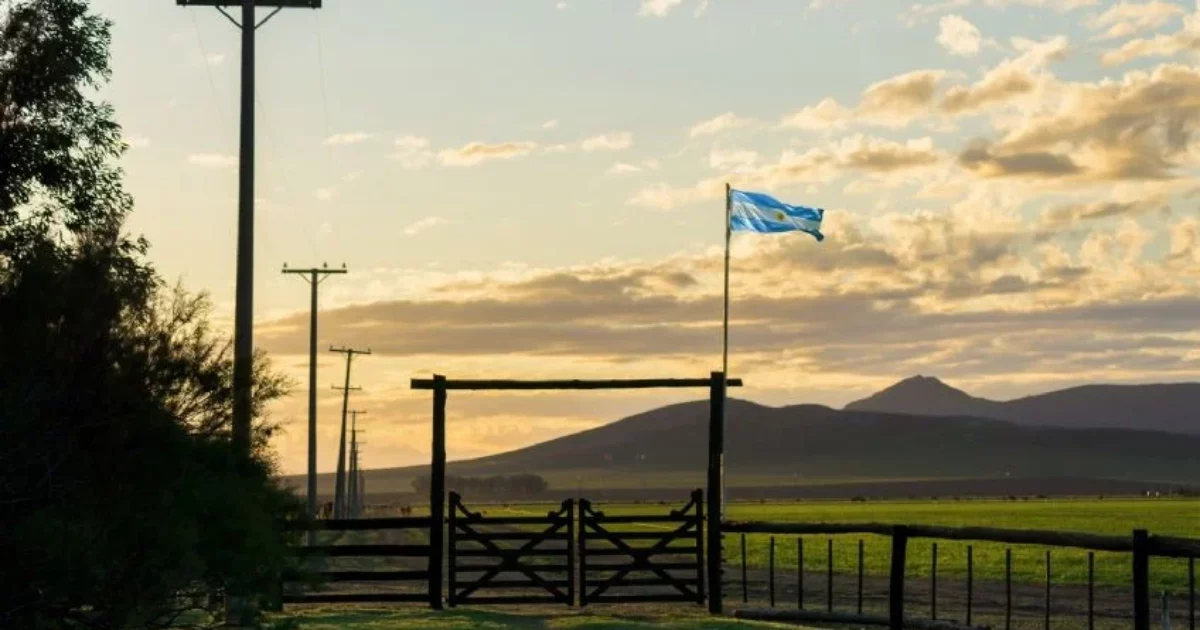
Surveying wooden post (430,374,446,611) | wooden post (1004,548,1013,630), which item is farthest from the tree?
wooden post (1004,548,1013,630)

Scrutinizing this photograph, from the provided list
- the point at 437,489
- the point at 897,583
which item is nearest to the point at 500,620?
the point at 437,489

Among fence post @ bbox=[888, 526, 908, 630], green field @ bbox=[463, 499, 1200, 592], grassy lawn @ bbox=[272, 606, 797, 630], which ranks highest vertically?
fence post @ bbox=[888, 526, 908, 630]

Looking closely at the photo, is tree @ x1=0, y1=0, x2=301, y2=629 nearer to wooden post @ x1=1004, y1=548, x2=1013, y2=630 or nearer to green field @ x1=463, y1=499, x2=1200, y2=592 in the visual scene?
wooden post @ x1=1004, y1=548, x2=1013, y2=630

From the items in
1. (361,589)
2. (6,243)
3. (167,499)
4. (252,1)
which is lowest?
(361,589)

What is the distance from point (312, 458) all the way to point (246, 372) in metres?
42.2

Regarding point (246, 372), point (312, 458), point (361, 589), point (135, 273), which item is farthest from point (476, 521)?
point (312, 458)

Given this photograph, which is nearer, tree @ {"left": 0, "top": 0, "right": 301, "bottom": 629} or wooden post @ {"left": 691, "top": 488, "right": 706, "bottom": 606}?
tree @ {"left": 0, "top": 0, "right": 301, "bottom": 629}

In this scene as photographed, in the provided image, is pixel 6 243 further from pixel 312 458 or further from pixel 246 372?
pixel 312 458

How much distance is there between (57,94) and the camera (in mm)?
24547

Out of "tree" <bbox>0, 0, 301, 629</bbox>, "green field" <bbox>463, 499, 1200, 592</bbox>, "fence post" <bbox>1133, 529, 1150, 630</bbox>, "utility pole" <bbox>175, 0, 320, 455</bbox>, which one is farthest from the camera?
"green field" <bbox>463, 499, 1200, 592</bbox>

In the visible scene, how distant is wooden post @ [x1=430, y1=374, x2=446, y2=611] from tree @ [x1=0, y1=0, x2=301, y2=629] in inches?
268

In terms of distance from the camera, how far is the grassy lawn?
26.9m

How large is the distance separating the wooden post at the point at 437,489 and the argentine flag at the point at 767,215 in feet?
39.9

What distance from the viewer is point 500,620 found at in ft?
93.1
